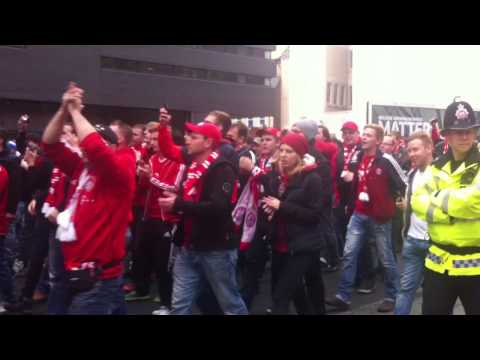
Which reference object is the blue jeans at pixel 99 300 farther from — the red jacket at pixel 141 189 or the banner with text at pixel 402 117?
the banner with text at pixel 402 117

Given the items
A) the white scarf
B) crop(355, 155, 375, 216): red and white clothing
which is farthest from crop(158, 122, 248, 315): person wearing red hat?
crop(355, 155, 375, 216): red and white clothing

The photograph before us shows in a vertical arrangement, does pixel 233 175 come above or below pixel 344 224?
above

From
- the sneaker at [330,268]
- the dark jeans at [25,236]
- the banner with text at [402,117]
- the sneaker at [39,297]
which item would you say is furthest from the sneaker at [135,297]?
the banner with text at [402,117]

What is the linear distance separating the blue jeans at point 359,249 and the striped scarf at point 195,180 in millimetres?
2553

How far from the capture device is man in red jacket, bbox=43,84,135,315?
3.67 m

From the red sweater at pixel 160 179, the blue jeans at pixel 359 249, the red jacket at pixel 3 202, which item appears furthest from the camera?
the blue jeans at pixel 359 249

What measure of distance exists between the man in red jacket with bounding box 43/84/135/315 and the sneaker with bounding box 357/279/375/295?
13.8 feet

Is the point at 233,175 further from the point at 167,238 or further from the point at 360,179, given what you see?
the point at 360,179

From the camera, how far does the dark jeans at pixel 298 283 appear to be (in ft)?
16.2

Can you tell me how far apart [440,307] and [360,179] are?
→ 330cm

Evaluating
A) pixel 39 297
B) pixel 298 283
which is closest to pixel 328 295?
pixel 298 283

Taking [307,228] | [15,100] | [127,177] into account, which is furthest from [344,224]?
[15,100]

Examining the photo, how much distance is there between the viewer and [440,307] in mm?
3805

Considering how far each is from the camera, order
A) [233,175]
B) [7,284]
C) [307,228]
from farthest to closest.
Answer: [7,284]
[307,228]
[233,175]
